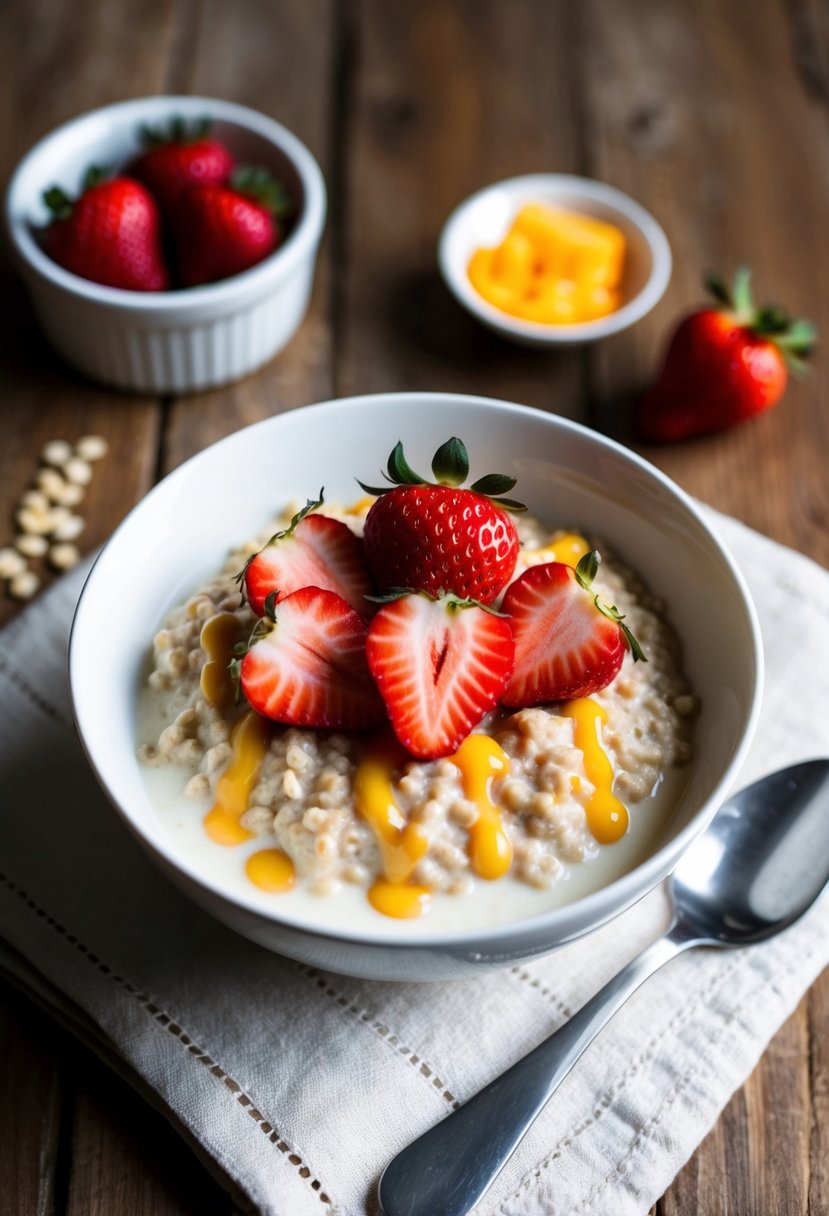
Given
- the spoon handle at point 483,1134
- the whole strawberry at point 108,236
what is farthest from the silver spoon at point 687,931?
the whole strawberry at point 108,236

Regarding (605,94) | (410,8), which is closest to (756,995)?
(605,94)

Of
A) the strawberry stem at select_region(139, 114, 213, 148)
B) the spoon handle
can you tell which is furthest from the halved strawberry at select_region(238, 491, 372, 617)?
the strawberry stem at select_region(139, 114, 213, 148)

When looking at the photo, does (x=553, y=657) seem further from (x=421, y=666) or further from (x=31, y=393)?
(x=31, y=393)

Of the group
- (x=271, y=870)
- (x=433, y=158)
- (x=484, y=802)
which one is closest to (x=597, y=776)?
(x=484, y=802)

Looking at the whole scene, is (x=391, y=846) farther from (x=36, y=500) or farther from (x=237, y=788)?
(x=36, y=500)

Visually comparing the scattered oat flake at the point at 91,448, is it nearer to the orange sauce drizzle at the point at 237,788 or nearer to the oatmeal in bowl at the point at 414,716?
the oatmeal in bowl at the point at 414,716

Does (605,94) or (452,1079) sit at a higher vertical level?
(605,94)

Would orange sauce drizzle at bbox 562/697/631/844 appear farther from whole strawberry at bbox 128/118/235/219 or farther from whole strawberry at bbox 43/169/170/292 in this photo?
whole strawberry at bbox 128/118/235/219
